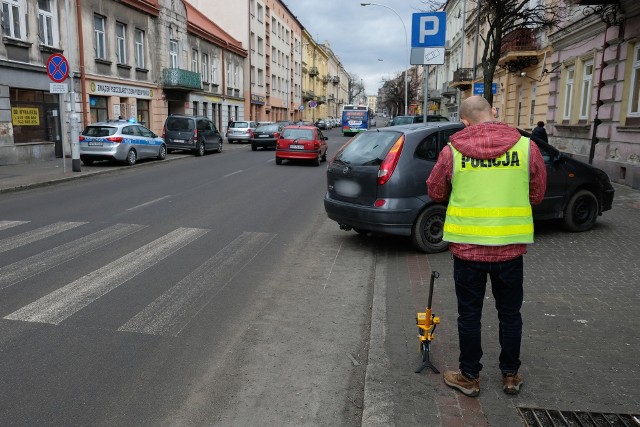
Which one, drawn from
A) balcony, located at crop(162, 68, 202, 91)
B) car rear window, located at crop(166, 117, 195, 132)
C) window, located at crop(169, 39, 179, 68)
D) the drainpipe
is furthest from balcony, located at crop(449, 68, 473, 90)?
the drainpipe

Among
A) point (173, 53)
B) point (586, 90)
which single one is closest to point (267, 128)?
point (173, 53)

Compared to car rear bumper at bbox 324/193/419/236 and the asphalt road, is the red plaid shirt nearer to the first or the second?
the asphalt road

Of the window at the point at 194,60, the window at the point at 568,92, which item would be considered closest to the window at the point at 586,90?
the window at the point at 568,92

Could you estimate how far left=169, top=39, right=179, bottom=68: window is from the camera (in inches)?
1289

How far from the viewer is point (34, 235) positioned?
25.9 ft

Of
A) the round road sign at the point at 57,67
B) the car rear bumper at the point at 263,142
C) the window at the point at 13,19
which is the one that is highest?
the window at the point at 13,19

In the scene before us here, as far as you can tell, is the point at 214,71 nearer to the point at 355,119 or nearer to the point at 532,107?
the point at 355,119

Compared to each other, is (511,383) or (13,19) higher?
(13,19)

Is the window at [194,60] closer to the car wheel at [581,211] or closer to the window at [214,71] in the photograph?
the window at [214,71]

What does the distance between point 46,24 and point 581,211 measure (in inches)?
824

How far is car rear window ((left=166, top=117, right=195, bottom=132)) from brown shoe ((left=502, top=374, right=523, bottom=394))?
927 inches

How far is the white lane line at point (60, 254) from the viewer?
5.87m

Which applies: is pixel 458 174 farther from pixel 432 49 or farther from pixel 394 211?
pixel 432 49

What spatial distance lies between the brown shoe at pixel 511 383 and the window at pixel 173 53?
107 feet
